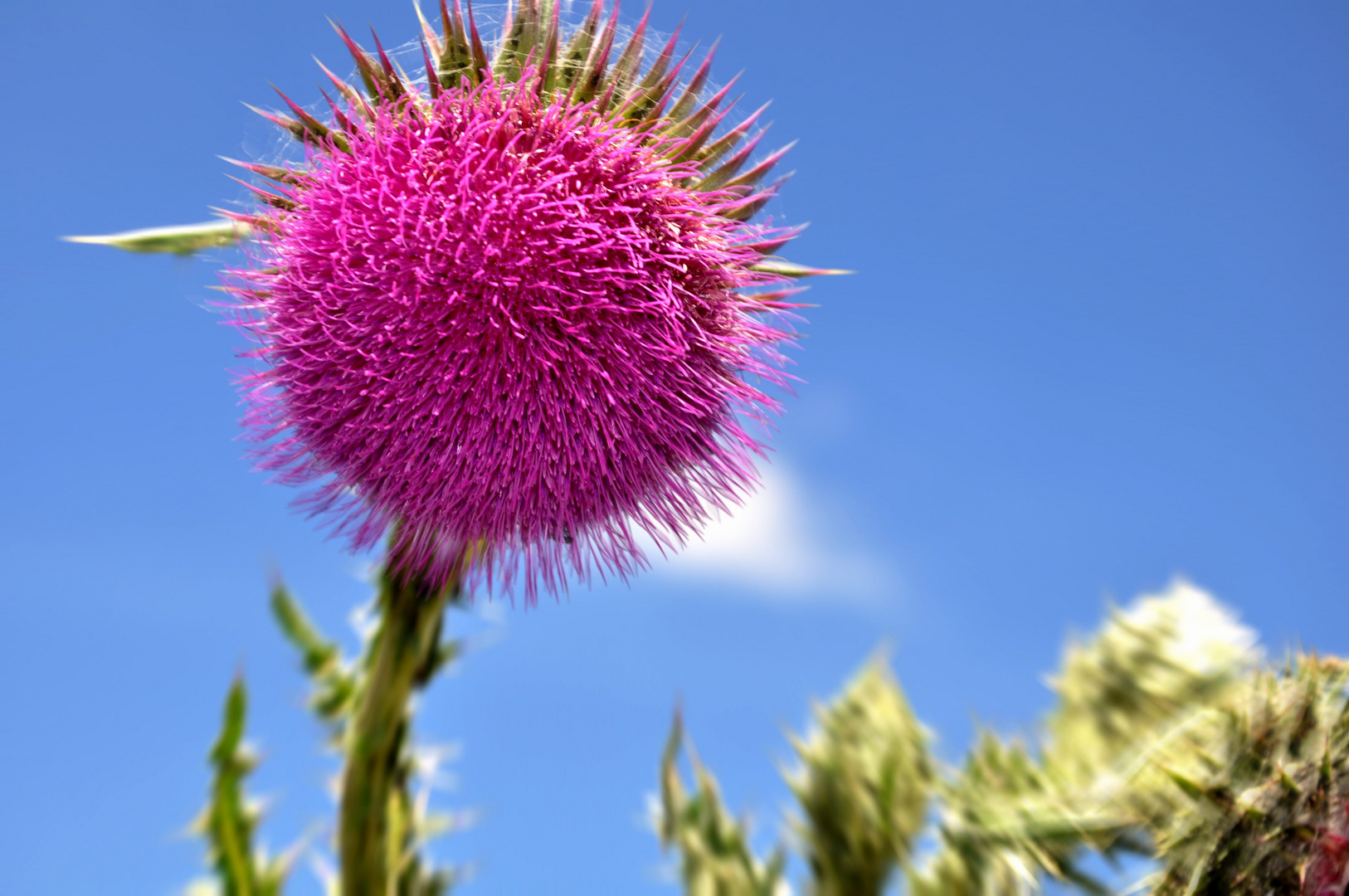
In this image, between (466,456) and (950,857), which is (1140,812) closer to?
(950,857)

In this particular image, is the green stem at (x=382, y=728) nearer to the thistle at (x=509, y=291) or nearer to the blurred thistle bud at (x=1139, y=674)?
the thistle at (x=509, y=291)

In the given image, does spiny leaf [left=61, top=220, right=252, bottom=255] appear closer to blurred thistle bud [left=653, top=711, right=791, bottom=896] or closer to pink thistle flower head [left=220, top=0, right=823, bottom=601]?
pink thistle flower head [left=220, top=0, right=823, bottom=601]

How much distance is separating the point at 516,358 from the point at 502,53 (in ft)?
3.44

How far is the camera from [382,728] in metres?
3.29

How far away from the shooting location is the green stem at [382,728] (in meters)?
3.23

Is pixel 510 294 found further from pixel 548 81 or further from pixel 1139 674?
pixel 1139 674

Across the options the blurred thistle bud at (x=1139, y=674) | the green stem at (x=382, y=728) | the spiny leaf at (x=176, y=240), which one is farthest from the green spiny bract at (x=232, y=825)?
the blurred thistle bud at (x=1139, y=674)

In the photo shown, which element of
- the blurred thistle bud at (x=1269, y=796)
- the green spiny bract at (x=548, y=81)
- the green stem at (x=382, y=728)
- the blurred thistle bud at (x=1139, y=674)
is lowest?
the blurred thistle bud at (x=1269, y=796)

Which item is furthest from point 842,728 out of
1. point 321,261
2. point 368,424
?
point 321,261

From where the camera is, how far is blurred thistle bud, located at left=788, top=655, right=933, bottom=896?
3723 mm

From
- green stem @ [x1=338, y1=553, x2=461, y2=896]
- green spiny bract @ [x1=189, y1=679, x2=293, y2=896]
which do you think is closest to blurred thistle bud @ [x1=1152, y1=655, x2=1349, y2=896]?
green stem @ [x1=338, y1=553, x2=461, y2=896]

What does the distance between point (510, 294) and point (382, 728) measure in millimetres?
1830

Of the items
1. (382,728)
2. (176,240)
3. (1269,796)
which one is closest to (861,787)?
(1269,796)

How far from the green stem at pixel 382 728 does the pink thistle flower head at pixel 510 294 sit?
0.32 meters
